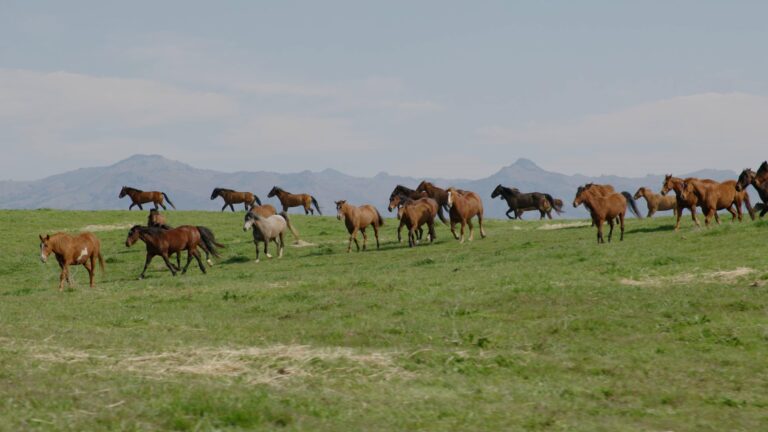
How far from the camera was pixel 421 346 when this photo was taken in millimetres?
14469

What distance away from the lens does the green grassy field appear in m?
9.98

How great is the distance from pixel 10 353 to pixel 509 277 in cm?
1257

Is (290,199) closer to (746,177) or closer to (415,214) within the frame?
(415,214)

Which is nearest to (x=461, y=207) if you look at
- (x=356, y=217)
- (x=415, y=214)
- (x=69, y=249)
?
(x=415, y=214)

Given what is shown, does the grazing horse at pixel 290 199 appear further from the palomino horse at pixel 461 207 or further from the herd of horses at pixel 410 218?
the palomino horse at pixel 461 207

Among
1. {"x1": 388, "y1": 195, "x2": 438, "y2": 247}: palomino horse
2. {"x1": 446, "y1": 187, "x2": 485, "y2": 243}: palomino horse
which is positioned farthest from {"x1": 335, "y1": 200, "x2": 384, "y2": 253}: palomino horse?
{"x1": 446, "y1": 187, "x2": 485, "y2": 243}: palomino horse

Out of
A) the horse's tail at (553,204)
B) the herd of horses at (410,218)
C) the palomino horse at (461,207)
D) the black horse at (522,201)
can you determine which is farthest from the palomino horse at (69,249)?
→ the horse's tail at (553,204)

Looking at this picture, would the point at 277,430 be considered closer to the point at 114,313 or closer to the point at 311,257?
the point at 114,313

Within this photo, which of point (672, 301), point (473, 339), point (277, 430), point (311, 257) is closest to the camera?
point (277, 430)

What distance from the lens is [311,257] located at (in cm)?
3478

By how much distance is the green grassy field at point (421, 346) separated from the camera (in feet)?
32.8

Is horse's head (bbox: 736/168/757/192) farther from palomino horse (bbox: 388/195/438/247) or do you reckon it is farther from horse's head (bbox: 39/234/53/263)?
horse's head (bbox: 39/234/53/263)

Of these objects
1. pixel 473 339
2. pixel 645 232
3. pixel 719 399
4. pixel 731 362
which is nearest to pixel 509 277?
pixel 473 339

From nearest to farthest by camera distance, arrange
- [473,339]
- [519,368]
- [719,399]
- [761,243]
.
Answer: [719,399]
[519,368]
[473,339]
[761,243]
